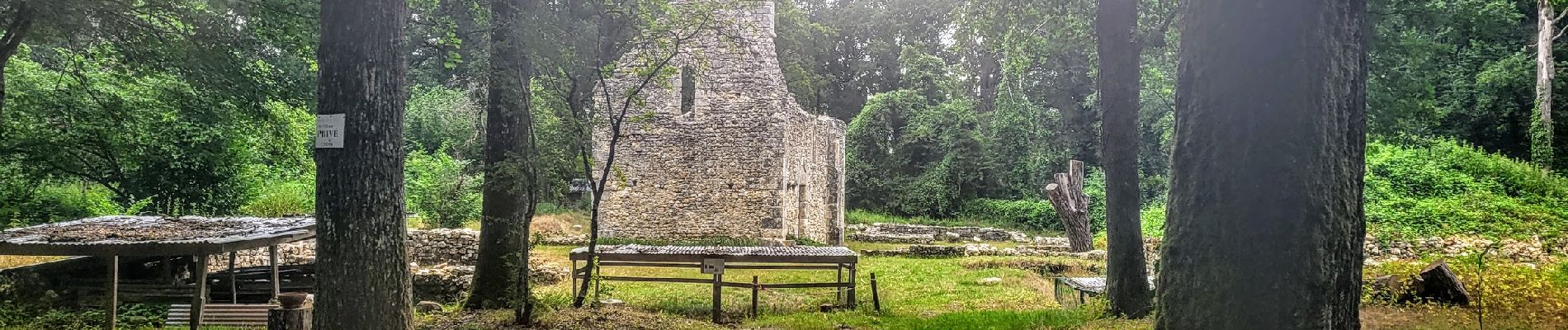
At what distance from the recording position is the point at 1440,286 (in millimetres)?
7934

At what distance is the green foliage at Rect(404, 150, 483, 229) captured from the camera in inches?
705

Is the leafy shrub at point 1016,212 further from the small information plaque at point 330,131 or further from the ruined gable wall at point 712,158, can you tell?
the small information plaque at point 330,131

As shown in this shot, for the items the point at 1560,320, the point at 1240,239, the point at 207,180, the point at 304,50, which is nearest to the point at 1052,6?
the point at 1560,320

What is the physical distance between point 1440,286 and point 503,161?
29.0ft

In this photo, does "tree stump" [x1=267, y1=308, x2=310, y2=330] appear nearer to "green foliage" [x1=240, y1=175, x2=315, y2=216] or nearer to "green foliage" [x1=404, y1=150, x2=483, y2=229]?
"green foliage" [x1=240, y1=175, x2=315, y2=216]

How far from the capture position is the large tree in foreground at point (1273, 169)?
9.71ft

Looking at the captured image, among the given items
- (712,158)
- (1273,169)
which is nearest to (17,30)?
(1273,169)

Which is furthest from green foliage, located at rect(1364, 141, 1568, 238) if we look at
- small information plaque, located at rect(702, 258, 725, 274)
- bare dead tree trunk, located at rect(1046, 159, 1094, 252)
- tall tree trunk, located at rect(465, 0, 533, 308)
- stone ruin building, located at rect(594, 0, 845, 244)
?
tall tree trunk, located at rect(465, 0, 533, 308)

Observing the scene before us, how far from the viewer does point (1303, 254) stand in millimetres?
2947

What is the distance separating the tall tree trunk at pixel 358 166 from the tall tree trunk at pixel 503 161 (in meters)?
2.29

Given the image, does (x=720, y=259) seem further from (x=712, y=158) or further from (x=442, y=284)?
(x=712, y=158)

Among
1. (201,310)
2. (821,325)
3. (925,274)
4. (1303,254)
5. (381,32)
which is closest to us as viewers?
(1303,254)

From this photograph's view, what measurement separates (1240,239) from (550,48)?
594 centimetres

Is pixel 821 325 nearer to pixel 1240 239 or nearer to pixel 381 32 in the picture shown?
pixel 381 32
